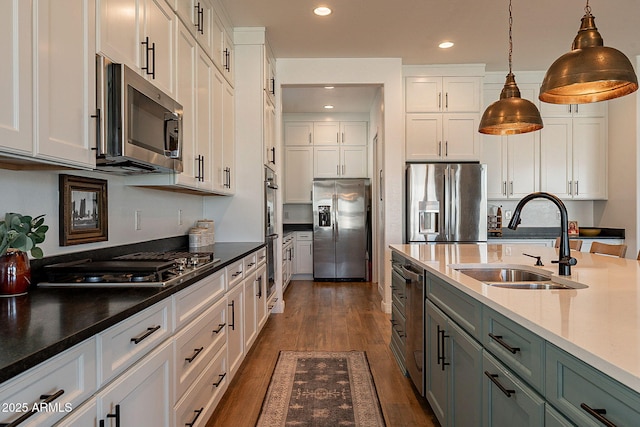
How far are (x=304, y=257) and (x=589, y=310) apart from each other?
5.82 m

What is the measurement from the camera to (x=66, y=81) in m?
1.41

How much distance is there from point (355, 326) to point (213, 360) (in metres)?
2.15

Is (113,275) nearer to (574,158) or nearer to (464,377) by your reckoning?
(464,377)

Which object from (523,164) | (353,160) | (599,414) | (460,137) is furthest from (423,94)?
(599,414)

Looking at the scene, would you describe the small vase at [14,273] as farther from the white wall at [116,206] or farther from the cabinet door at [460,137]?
the cabinet door at [460,137]

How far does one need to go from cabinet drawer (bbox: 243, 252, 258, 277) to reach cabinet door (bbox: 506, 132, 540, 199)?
3390 millimetres

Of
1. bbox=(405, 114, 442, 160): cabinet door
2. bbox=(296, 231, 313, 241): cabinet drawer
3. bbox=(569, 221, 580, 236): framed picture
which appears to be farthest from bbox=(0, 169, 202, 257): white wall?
bbox=(569, 221, 580, 236): framed picture

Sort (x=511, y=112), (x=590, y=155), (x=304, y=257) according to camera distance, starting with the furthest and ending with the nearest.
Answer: (x=304, y=257) → (x=590, y=155) → (x=511, y=112)

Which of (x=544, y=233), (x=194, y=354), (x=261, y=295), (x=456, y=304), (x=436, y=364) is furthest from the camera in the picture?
(x=544, y=233)

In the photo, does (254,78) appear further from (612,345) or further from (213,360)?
(612,345)

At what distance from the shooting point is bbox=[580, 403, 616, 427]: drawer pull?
2.61ft

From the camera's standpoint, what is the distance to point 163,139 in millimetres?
2127

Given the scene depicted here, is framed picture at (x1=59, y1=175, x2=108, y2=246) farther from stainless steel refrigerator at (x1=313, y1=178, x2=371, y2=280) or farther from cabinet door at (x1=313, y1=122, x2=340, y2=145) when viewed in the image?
cabinet door at (x1=313, y1=122, x2=340, y2=145)

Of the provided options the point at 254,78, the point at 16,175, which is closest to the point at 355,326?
the point at 254,78
